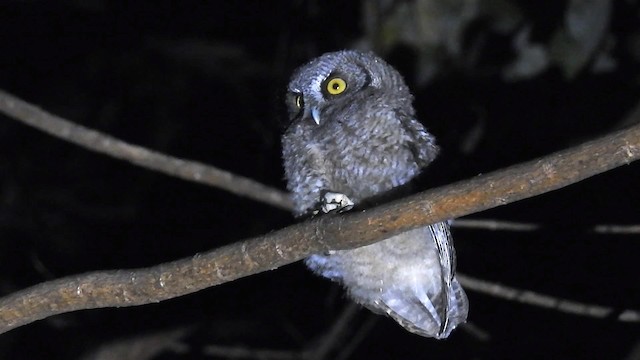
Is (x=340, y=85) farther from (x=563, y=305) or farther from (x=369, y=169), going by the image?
(x=563, y=305)

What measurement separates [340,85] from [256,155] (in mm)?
2750

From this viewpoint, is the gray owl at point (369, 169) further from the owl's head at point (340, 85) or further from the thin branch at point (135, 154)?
the thin branch at point (135, 154)

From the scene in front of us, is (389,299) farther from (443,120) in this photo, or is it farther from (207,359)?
(207,359)

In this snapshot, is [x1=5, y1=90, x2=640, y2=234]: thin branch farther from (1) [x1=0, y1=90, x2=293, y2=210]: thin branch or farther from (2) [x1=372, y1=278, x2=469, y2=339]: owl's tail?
(2) [x1=372, y1=278, x2=469, y2=339]: owl's tail

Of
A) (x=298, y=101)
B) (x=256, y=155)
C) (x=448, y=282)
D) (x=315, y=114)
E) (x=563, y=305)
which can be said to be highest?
(x=256, y=155)

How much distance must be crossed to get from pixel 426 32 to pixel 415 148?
46.3 inches

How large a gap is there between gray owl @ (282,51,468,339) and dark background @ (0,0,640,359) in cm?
88

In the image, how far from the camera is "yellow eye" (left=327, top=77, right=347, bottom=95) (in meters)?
3.71

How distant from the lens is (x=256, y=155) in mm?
6438

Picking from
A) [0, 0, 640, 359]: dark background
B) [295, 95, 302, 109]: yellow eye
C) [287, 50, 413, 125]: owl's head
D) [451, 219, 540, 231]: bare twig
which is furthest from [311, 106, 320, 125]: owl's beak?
[0, 0, 640, 359]: dark background

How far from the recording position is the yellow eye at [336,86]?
146 inches

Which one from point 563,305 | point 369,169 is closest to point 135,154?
point 369,169

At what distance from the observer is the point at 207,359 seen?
657cm

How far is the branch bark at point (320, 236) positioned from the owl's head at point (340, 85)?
1118mm
